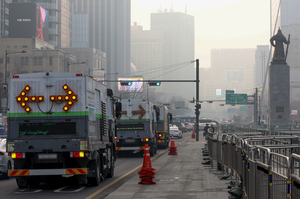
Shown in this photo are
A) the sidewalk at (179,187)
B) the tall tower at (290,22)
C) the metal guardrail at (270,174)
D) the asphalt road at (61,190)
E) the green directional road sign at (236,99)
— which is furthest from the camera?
the tall tower at (290,22)

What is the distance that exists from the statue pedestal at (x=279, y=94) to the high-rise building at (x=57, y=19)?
99.0 m

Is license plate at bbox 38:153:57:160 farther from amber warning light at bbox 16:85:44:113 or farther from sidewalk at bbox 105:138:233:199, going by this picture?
sidewalk at bbox 105:138:233:199

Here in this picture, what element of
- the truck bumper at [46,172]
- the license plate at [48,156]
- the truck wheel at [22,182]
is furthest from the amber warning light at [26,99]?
the truck wheel at [22,182]

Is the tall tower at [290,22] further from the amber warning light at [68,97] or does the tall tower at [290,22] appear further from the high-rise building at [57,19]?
the amber warning light at [68,97]

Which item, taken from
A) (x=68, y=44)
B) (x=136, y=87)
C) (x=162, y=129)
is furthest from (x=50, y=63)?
(x=162, y=129)

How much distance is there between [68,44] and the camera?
16038 cm

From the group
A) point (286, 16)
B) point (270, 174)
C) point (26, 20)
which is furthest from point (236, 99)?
point (286, 16)

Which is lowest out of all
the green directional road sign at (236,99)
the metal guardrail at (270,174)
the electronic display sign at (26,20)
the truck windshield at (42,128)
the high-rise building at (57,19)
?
the metal guardrail at (270,174)

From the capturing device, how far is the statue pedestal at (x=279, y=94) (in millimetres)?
49750

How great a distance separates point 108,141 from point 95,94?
90.6 inches

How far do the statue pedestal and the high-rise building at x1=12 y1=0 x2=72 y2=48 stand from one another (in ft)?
325

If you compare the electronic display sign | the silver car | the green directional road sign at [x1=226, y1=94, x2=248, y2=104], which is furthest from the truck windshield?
the electronic display sign

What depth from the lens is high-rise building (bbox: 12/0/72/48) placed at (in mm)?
137750

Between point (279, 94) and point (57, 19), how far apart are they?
103 meters
